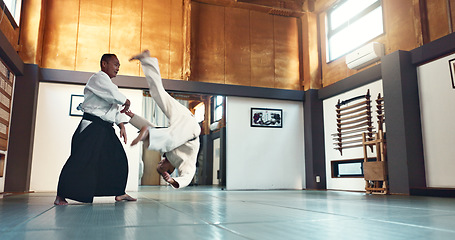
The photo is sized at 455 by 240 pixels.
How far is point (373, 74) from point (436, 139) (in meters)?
1.51

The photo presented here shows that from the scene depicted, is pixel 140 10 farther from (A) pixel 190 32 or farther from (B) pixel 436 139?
(B) pixel 436 139

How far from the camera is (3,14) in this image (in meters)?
4.66

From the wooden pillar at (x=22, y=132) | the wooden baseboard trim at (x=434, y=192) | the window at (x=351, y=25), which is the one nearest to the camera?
the wooden baseboard trim at (x=434, y=192)

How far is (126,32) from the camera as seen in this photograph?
654cm

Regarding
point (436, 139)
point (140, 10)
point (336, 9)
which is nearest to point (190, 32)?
point (140, 10)

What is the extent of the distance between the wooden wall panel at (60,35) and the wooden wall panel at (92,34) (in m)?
0.10

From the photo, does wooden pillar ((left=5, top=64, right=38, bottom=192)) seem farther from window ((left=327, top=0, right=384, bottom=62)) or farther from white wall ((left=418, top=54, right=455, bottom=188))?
white wall ((left=418, top=54, right=455, bottom=188))

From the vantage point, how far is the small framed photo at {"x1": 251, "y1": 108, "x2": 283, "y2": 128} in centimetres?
725

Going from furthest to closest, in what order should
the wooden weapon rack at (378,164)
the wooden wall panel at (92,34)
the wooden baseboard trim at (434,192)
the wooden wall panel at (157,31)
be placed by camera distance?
the wooden wall panel at (157,31)
the wooden wall panel at (92,34)
the wooden weapon rack at (378,164)
the wooden baseboard trim at (434,192)

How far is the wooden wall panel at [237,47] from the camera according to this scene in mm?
7262

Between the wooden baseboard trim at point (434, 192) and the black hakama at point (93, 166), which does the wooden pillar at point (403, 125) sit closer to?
the wooden baseboard trim at point (434, 192)

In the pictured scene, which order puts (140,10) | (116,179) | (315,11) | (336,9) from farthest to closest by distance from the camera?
(315,11), (336,9), (140,10), (116,179)

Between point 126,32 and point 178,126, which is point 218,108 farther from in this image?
point 178,126

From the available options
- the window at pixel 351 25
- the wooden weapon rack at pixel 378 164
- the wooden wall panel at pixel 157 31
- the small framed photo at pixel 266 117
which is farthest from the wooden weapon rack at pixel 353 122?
the wooden wall panel at pixel 157 31
